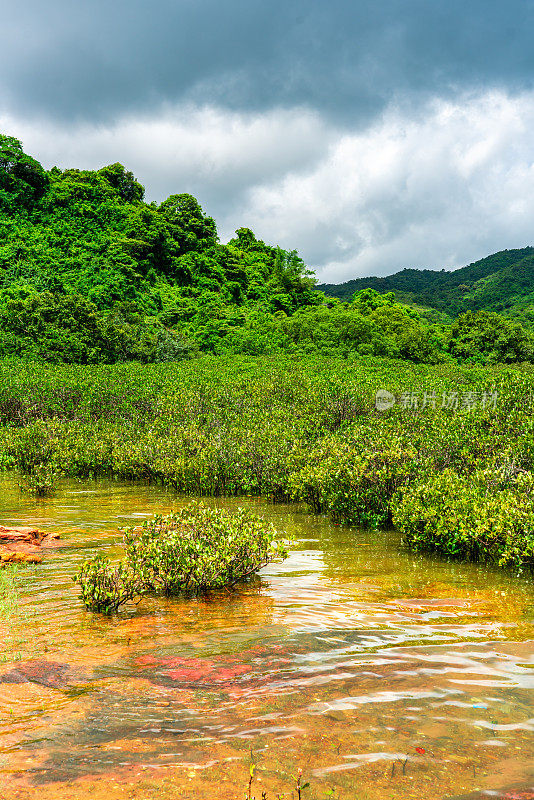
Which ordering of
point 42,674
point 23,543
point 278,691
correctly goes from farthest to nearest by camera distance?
point 23,543, point 42,674, point 278,691

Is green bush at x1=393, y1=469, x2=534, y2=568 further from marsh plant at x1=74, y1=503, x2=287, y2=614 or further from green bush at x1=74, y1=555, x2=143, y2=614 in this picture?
green bush at x1=74, y1=555, x2=143, y2=614

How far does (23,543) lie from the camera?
35.3 ft

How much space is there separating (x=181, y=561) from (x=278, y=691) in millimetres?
3426

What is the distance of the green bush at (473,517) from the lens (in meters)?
9.76

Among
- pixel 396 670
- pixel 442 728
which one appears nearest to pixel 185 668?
pixel 396 670

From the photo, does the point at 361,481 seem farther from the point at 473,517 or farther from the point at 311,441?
the point at 311,441

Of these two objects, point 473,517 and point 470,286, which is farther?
point 470,286

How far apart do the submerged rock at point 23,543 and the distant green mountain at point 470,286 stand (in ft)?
261

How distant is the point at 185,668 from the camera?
582 centimetres

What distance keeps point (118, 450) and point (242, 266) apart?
60930mm

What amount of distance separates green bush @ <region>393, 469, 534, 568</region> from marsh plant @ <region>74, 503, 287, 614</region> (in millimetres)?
3272

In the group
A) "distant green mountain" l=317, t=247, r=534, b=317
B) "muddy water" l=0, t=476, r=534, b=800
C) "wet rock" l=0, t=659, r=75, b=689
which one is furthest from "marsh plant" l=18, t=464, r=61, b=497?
"distant green mountain" l=317, t=247, r=534, b=317

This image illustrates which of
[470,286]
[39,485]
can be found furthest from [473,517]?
[470,286]

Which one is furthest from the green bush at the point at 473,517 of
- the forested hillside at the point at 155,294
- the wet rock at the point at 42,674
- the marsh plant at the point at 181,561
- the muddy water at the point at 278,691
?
the forested hillside at the point at 155,294
